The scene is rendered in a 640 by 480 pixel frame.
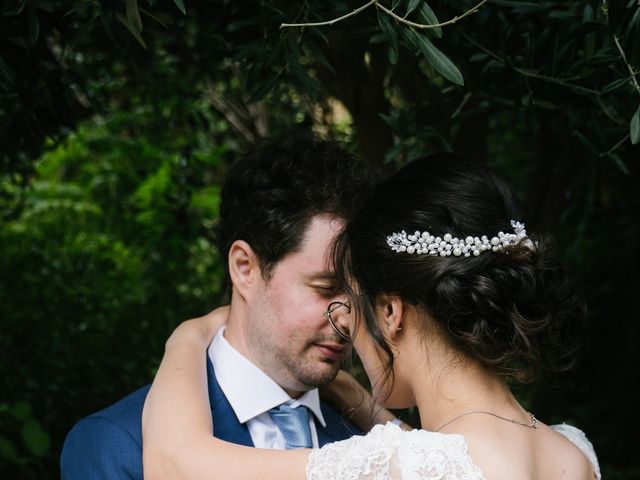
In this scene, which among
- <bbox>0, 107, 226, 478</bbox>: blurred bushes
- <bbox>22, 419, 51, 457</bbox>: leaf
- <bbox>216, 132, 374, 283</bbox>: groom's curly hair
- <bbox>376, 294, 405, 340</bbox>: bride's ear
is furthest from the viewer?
<bbox>0, 107, 226, 478</bbox>: blurred bushes

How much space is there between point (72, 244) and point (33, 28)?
3.86m

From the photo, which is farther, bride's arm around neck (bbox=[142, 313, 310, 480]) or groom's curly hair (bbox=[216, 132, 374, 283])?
groom's curly hair (bbox=[216, 132, 374, 283])

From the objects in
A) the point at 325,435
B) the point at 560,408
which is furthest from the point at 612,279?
the point at 325,435

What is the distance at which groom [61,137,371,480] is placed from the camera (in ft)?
8.05

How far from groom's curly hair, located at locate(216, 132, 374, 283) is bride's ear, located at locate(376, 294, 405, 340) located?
2.15ft

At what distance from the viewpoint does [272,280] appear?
2531mm

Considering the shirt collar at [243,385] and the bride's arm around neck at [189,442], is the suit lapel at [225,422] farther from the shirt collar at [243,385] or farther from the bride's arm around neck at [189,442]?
the bride's arm around neck at [189,442]

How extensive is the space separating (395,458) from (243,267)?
1073mm

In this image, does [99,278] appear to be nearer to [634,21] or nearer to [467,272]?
[467,272]

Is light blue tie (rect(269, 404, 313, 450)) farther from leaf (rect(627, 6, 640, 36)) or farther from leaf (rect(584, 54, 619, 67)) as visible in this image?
leaf (rect(627, 6, 640, 36))

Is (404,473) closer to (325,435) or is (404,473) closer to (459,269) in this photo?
(459,269)

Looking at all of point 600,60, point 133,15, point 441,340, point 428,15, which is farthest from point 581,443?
point 133,15

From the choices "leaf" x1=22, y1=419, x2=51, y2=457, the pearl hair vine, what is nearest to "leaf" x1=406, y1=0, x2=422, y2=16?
the pearl hair vine

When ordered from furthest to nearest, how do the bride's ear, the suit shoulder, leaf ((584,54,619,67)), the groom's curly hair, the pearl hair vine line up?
1. the groom's curly hair
2. the suit shoulder
3. leaf ((584,54,619,67))
4. the bride's ear
5. the pearl hair vine
